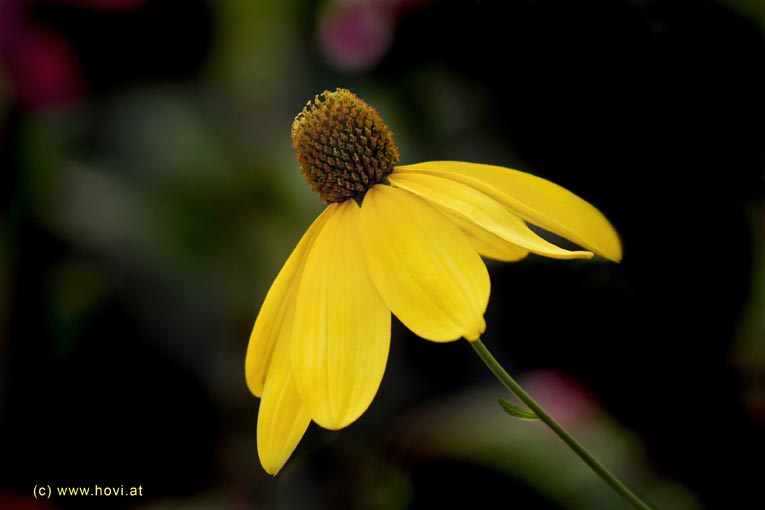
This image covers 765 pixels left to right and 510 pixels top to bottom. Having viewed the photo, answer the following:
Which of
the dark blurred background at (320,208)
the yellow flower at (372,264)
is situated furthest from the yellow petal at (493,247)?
the dark blurred background at (320,208)

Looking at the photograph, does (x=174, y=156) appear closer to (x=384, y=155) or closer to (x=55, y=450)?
(x=55, y=450)

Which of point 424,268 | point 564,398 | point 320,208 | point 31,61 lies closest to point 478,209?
point 424,268

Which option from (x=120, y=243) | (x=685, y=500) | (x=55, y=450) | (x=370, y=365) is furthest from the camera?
(x=120, y=243)

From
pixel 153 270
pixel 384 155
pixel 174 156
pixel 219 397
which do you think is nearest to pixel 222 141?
pixel 174 156

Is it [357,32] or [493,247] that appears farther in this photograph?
[357,32]

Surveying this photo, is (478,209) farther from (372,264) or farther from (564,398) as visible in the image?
(564,398)

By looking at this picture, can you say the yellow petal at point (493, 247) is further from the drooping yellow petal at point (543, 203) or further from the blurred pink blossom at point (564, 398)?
the blurred pink blossom at point (564, 398)
